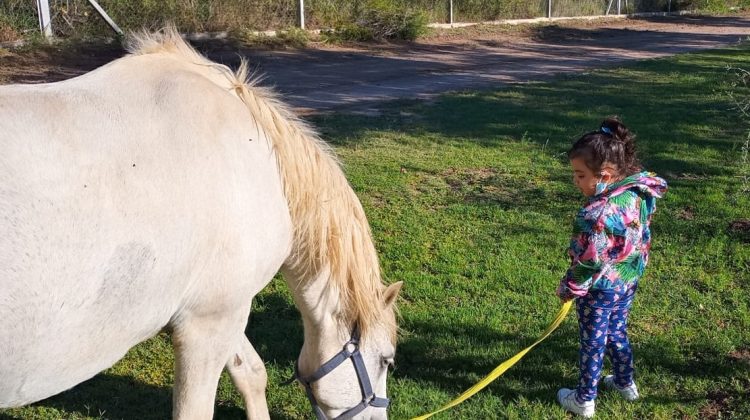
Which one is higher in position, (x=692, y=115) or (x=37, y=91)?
(x=37, y=91)

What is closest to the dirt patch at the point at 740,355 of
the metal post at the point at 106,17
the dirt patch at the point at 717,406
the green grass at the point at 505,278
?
the green grass at the point at 505,278

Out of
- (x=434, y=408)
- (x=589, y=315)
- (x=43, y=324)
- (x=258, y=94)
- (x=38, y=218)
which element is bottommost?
(x=434, y=408)

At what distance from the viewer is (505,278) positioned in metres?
4.61

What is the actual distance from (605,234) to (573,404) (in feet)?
2.95

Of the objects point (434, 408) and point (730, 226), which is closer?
point (434, 408)

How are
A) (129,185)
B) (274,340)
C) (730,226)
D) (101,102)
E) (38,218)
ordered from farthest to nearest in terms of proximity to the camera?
(730,226) < (274,340) < (101,102) < (129,185) < (38,218)

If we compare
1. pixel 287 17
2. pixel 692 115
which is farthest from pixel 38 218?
pixel 287 17

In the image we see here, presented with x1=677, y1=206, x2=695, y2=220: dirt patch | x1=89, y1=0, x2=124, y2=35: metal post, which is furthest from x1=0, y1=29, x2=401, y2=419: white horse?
x1=89, y1=0, x2=124, y2=35: metal post

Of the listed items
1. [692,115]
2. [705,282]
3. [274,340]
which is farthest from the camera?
[692,115]

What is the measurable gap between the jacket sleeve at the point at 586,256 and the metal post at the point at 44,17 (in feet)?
41.6

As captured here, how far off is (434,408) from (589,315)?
Result: 34.9 inches

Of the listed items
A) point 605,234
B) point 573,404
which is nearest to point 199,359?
point 605,234

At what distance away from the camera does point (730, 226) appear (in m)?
5.35

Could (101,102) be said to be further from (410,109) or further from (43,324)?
(410,109)
